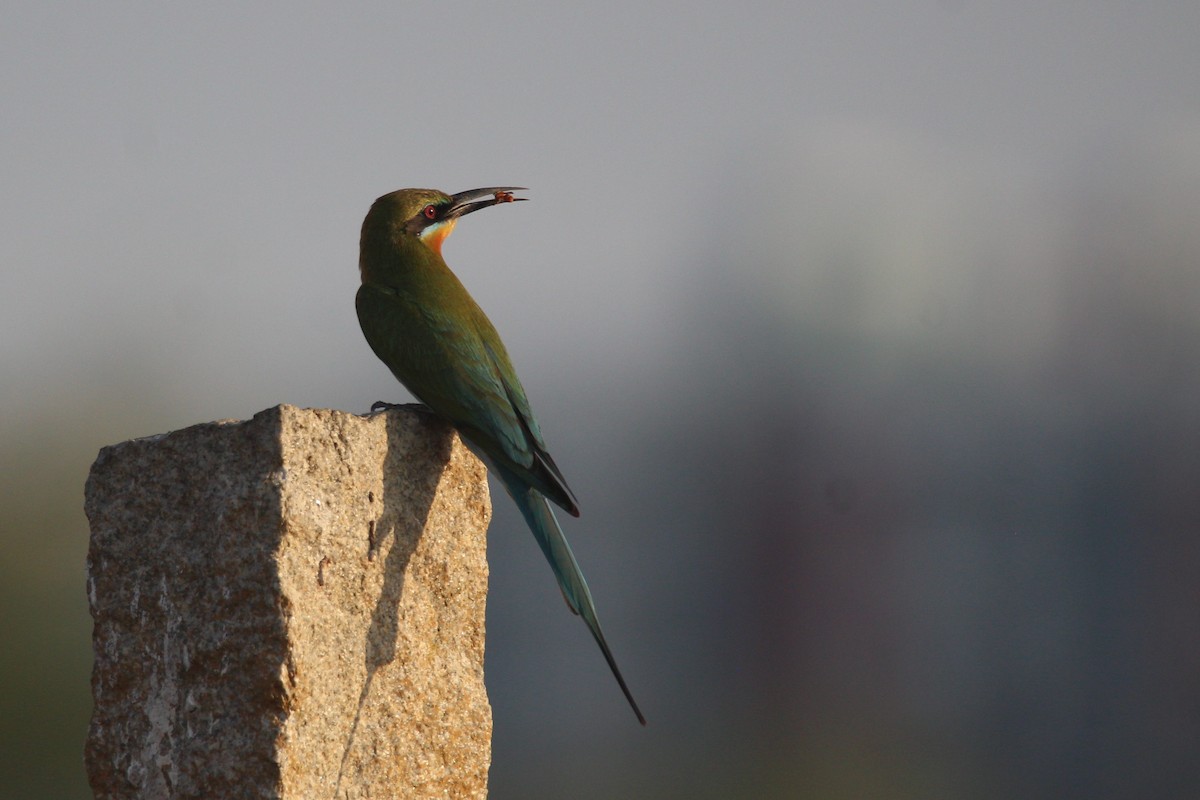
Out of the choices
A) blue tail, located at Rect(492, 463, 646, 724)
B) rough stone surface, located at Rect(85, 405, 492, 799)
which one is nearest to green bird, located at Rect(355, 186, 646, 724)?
blue tail, located at Rect(492, 463, 646, 724)

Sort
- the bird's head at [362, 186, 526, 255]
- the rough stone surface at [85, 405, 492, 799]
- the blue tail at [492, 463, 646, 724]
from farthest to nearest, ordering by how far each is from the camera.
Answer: the bird's head at [362, 186, 526, 255], the blue tail at [492, 463, 646, 724], the rough stone surface at [85, 405, 492, 799]

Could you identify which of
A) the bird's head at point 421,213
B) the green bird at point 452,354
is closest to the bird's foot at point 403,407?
the green bird at point 452,354

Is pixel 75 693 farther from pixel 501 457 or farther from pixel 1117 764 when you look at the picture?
pixel 1117 764

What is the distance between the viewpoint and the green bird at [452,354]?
130 inches

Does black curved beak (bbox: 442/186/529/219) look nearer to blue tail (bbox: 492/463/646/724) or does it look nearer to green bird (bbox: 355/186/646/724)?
green bird (bbox: 355/186/646/724)

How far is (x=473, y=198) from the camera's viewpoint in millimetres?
4125

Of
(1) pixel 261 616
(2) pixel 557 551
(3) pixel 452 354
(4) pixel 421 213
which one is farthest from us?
(4) pixel 421 213

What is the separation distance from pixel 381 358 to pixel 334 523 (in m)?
0.91

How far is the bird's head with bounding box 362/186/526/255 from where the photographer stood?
391cm

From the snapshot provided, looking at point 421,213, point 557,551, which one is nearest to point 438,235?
point 421,213

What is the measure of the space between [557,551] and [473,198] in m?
1.34

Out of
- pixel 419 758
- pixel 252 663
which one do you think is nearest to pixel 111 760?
pixel 252 663

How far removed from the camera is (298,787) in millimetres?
2660

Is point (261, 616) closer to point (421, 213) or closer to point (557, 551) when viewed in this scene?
point (557, 551)
